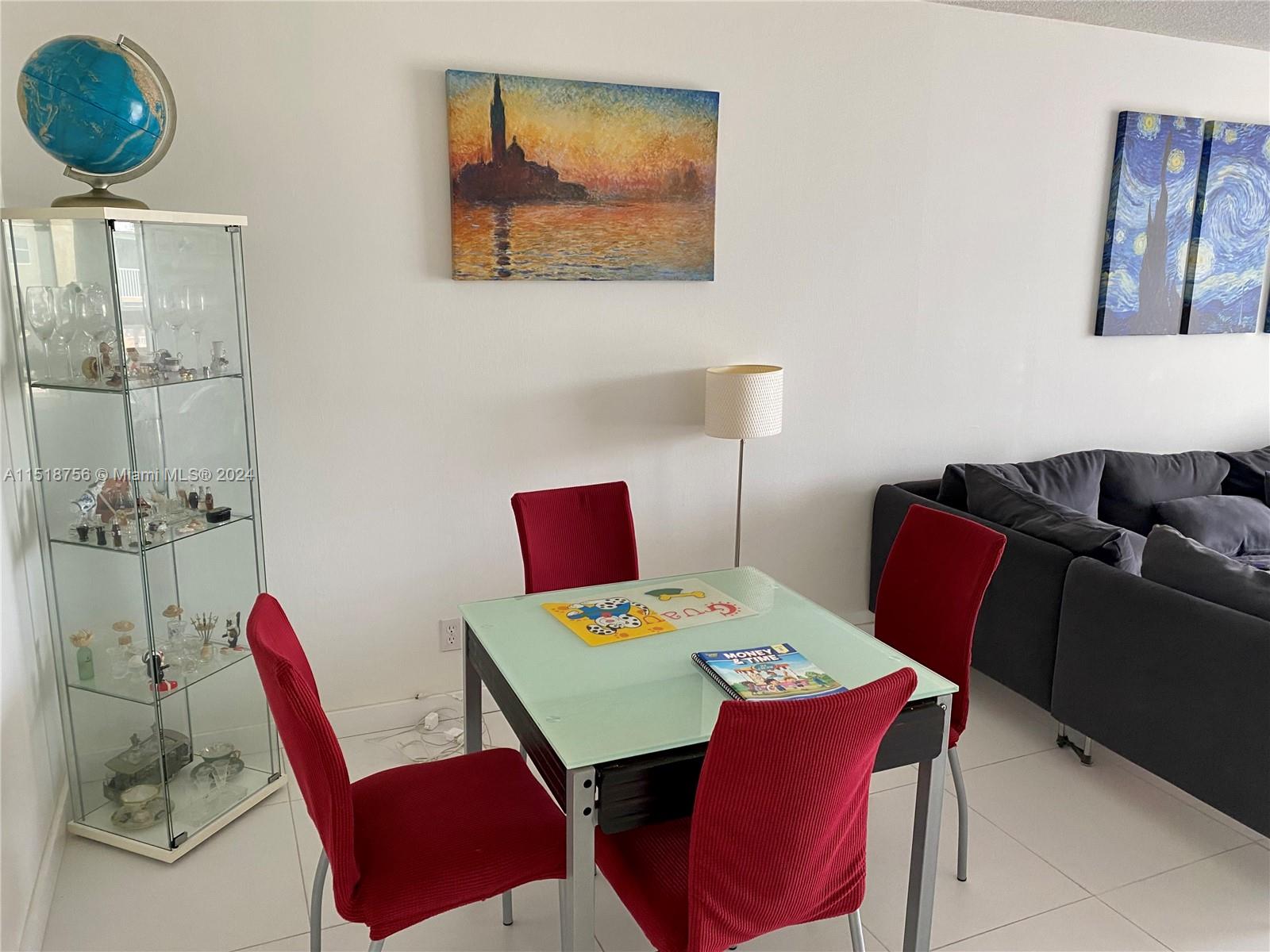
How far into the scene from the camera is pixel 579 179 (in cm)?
325

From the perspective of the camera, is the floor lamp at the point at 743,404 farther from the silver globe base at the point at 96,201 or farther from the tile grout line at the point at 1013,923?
the silver globe base at the point at 96,201

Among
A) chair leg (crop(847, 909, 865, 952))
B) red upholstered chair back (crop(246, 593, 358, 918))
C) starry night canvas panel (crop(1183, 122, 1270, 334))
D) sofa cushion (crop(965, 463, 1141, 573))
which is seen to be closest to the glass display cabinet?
red upholstered chair back (crop(246, 593, 358, 918))

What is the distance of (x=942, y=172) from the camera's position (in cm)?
389

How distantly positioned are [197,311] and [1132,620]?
2.82 metres

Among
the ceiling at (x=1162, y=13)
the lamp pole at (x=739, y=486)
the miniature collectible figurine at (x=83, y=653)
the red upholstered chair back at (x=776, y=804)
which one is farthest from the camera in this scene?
the ceiling at (x=1162, y=13)

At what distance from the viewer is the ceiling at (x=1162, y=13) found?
377 cm

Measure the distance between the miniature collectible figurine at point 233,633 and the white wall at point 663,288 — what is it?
0.33 metres

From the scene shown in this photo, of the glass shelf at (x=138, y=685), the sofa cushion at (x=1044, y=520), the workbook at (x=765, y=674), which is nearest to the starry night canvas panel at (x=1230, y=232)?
the sofa cushion at (x=1044, y=520)

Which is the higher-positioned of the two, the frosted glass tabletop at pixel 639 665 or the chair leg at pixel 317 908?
the frosted glass tabletop at pixel 639 665

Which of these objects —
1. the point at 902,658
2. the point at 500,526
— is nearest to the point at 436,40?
the point at 500,526

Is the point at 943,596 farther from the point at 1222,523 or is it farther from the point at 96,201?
the point at 96,201

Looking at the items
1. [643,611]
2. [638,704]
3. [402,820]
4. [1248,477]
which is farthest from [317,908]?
[1248,477]

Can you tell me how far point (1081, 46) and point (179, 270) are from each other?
3.66 meters

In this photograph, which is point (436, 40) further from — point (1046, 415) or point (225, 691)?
point (1046, 415)
